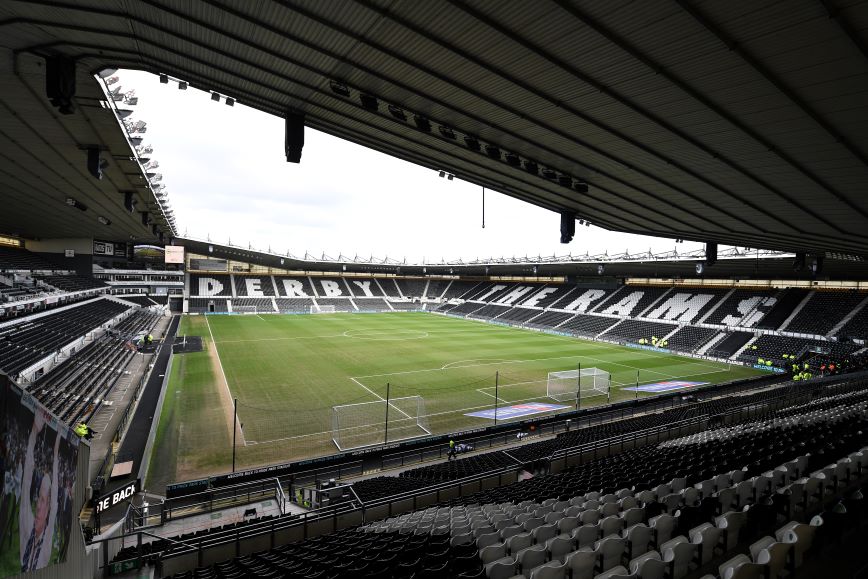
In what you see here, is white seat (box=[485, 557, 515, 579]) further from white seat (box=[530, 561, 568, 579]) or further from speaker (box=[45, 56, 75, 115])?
speaker (box=[45, 56, 75, 115])

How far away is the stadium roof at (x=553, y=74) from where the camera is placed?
23.5 ft

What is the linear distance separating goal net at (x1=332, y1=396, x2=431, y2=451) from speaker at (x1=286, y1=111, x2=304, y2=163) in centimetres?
1079

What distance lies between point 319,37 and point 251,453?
14.8m

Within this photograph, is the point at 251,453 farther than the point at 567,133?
Yes

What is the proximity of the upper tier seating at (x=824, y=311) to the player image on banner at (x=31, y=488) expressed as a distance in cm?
4890

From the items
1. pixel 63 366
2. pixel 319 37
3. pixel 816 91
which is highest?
pixel 319 37

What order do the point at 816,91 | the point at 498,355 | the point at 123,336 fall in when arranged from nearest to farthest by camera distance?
the point at 816,91
the point at 123,336
the point at 498,355

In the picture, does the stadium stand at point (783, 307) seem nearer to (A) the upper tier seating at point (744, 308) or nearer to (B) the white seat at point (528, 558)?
(A) the upper tier seating at point (744, 308)

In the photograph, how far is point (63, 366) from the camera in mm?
21078

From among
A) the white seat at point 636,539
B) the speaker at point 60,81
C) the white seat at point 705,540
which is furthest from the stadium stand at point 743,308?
the speaker at point 60,81

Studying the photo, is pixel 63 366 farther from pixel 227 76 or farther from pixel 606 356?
pixel 606 356

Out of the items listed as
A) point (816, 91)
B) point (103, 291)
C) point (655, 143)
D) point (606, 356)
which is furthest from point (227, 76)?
point (103, 291)

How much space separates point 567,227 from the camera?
65.4 feet

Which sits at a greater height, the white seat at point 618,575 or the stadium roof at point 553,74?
the stadium roof at point 553,74
